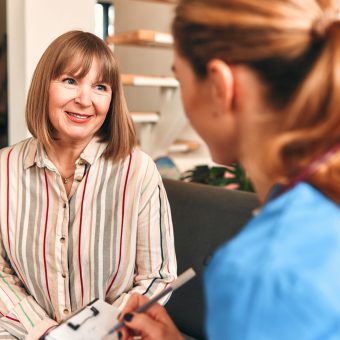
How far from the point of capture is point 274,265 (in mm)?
554

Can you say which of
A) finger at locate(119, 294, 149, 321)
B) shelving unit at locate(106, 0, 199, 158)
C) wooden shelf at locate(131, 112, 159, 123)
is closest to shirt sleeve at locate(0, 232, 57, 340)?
finger at locate(119, 294, 149, 321)

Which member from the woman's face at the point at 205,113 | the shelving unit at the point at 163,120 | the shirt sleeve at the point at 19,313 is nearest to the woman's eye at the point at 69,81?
the shirt sleeve at the point at 19,313

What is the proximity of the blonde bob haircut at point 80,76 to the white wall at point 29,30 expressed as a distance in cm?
97

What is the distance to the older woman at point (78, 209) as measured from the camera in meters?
1.36

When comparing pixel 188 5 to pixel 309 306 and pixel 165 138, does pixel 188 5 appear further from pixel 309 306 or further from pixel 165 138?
pixel 165 138

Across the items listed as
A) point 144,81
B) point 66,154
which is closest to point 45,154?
point 66,154

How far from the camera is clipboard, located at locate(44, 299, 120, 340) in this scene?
3.26 feet

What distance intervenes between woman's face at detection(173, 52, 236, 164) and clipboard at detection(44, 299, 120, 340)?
1.50 feet

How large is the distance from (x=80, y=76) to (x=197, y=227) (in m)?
0.65

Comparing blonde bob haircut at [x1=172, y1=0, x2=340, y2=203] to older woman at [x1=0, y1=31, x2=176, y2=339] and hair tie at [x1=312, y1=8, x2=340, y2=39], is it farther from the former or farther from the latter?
older woman at [x1=0, y1=31, x2=176, y2=339]

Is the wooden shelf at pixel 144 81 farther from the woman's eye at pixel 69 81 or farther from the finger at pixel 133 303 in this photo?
the finger at pixel 133 303

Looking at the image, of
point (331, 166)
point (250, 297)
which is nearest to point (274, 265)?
point (250, 297)

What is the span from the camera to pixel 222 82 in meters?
0.66

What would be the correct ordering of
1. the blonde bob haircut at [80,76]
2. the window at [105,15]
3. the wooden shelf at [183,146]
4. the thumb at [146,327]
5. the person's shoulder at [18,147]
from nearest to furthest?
1. the thumb at [146,327]
2. the blonde bob haircut at [80,76]
3. the person's shoulder at [18,147]
4. the wooden shelf at [183,146]
5. the window at [105,15]
